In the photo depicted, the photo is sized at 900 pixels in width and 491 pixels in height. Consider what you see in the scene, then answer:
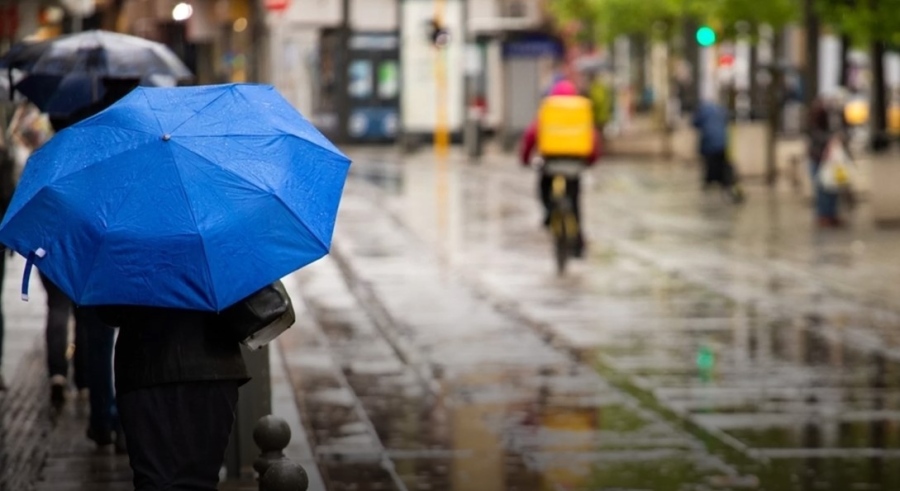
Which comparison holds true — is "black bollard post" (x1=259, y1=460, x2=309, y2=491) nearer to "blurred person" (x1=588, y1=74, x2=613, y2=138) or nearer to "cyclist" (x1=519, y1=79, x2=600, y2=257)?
"cyclist" (x1=519, y1=79, x2=600, y2=257)

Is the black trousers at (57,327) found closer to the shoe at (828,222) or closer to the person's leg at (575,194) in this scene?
the person's leg at (575,194)

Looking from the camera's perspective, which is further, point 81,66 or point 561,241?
point 561,241

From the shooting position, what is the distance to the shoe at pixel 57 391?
1175 cm

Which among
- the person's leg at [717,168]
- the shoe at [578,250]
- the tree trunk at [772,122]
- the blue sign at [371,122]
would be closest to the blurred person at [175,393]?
the shoe at [578,250]

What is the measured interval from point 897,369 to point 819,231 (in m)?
11.4

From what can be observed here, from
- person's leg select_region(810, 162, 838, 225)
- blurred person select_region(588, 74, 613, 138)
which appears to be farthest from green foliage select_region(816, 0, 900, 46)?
blurred person select_region(588, 74, 613, 138)

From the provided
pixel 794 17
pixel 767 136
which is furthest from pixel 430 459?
pixel 794 17

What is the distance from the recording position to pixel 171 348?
6.38 meters

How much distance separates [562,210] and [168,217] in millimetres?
14240

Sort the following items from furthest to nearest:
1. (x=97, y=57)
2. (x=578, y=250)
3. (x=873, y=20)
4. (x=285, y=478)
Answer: (x=873, y=20) → (x=578, y=250) → (x=97, y=57) → (x=285, y=478)

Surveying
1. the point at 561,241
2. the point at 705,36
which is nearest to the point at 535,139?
the point at 561,241

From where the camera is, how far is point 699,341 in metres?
15.2

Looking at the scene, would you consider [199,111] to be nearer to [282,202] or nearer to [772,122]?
[282,202]

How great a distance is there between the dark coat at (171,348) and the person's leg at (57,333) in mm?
4442
